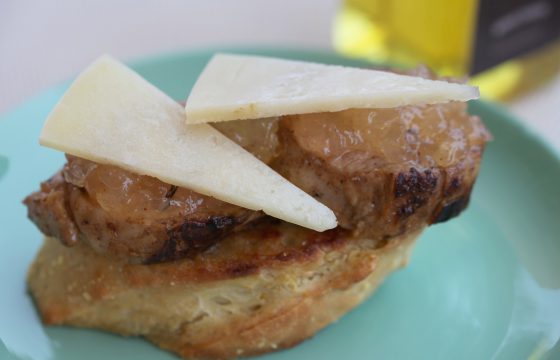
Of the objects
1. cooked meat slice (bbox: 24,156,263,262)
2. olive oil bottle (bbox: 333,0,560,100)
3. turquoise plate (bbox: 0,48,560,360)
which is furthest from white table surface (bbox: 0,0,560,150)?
cooked meat slice (bbox: 24,156,263,262)

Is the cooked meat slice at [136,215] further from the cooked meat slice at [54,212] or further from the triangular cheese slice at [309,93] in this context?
the triangular cheese slice at [309,93]

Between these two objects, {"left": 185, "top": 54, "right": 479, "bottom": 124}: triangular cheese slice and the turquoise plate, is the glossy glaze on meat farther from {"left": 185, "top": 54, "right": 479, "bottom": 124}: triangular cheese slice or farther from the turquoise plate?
the turquoise plate

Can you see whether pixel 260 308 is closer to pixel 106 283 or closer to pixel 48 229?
pixel 106 283

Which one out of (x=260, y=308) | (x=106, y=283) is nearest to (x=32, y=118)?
(x=106, y=283)

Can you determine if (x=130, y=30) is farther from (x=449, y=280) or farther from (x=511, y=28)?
(x=449, y=280)

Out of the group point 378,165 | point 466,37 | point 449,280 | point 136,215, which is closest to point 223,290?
point 136,215

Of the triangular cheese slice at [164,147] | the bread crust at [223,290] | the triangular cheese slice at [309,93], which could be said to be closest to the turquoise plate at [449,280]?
the bread crust at [223,290]

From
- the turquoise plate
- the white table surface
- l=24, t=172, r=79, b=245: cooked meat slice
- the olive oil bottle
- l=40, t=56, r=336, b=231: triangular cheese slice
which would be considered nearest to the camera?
l=40, t=56, r=336, b=231: triangular cheese slice
